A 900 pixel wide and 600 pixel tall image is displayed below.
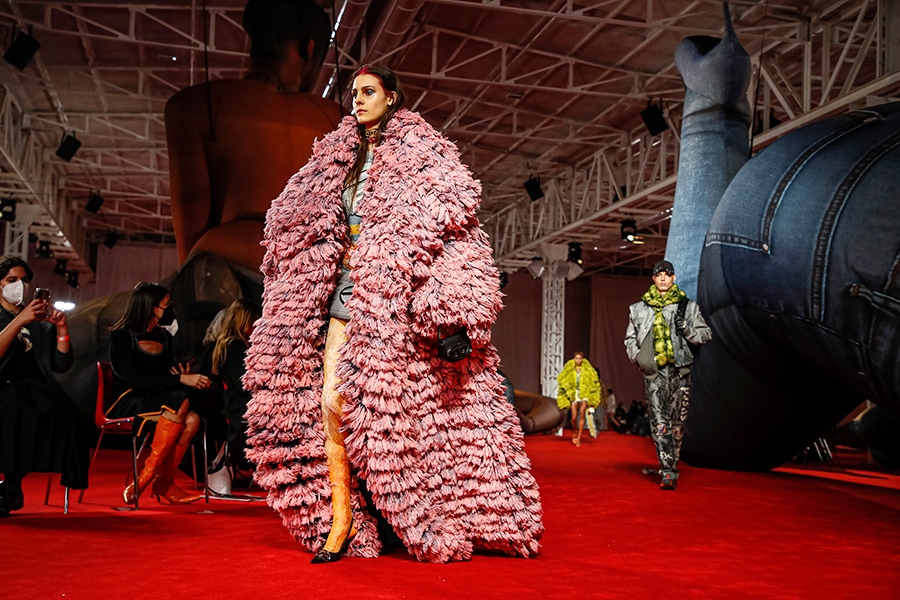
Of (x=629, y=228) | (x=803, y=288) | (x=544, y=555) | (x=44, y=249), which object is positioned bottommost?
(x=544, y=555)

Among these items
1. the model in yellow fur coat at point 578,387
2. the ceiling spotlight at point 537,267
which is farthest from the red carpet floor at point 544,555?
the ceiling spotlight at point 537,267

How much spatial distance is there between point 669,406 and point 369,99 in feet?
10.9

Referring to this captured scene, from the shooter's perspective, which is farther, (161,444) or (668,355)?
(668,355)

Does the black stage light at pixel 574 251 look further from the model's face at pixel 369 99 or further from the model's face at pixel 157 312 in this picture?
the model's face at pixel 369 99

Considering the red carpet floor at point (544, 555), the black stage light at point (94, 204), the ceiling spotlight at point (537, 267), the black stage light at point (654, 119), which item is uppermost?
the black stage light at point (654, 119)

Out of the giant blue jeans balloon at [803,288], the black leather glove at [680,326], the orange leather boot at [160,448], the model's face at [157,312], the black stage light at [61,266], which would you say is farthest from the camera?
the black stage light at [61,266]

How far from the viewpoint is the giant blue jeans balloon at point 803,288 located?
388cm

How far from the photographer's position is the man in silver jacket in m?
5.55

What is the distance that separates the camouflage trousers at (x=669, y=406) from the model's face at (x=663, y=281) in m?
0.51

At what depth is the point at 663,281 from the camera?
5746 mm

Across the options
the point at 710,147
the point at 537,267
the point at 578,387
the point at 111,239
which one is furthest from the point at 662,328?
the point at 111,239

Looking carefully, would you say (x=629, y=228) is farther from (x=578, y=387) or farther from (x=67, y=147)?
(x=67, y=147)

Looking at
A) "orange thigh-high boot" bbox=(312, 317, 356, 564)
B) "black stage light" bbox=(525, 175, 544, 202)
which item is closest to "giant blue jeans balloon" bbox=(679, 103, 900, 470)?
"orange thigh-high boot" bbox=(312, 317, 356, 564)

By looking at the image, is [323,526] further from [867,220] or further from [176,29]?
[176,29]
